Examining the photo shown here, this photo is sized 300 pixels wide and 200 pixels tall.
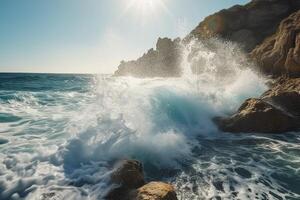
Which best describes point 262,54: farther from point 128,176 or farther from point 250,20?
point 128,176

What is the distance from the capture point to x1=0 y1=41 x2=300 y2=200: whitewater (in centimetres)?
497

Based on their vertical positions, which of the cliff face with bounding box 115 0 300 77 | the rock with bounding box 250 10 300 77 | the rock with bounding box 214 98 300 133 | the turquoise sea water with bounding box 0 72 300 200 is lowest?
the turquoise sea water with bounding box 0 72 300 200

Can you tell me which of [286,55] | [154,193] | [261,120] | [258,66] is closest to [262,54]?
[258,66]

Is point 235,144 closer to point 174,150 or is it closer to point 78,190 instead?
point 174,150

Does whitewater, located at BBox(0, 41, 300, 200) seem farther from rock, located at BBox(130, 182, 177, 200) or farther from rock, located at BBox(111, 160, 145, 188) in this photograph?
rock, located at BBox(130, 182, 177, 200)

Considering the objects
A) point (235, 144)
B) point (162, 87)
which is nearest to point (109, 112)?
point (235, 144)

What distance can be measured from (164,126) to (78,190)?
4318mm

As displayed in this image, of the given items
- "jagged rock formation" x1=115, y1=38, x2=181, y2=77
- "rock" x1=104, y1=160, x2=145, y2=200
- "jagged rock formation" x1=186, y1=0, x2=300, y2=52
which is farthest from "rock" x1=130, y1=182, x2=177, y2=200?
"jagged rock formation" x1=115, y1=38, x2=181, y2=77

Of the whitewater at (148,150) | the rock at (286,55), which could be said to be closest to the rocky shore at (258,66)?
the rock at (286,55)

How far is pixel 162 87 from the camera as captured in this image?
11641 mm

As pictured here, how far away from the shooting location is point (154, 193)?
13.1 ft

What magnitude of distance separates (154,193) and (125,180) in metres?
0.80

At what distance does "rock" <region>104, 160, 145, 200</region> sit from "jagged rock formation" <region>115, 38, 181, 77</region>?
32638 millimetres

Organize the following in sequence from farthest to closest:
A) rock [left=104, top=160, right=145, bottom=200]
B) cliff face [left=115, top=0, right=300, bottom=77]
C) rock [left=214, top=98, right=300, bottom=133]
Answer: cliff face [left=115, top=0, right=300, bottom=77] < rock [left=214, top=98, right=300, bottom=133] < rock [left=104, top=160, right=145, bottom=200]
